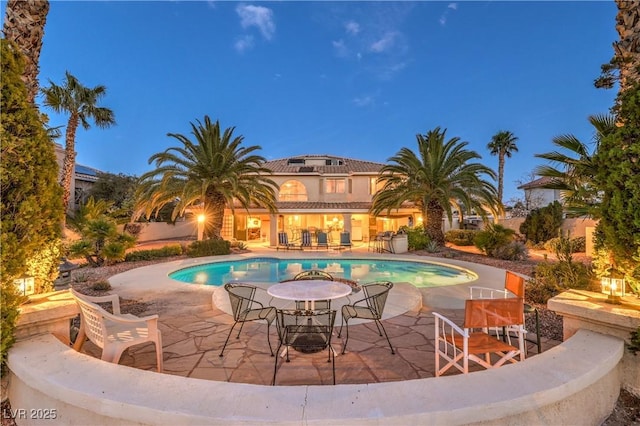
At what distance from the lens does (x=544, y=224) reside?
1877 centimetres

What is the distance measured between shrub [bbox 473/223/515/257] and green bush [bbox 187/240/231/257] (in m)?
13.8

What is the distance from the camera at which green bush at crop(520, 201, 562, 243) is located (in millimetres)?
18562

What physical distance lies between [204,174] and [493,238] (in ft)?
50.9

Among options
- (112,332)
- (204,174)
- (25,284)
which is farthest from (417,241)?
(25,284)

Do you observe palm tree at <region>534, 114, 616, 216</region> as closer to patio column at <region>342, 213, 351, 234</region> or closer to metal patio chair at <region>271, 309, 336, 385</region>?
A: metal patio chair at <region>271, 309, 336, 385</region>

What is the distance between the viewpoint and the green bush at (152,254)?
14057 mm

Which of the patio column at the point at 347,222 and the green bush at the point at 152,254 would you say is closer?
the green bush at the point at 152,254

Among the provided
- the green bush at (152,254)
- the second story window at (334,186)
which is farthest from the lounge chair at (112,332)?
the second story window at (334,186)

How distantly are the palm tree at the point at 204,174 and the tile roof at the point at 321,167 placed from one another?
8.35m

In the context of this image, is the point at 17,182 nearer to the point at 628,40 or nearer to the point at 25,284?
the point at 25,284

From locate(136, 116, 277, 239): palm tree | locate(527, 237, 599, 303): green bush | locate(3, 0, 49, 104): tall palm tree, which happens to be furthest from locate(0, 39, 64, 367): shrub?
locate(136, 116, 277, 239): palm tree

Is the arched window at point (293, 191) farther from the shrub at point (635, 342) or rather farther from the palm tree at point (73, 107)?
the shrub at point (635, 342)

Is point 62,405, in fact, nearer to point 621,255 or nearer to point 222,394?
point 222,394

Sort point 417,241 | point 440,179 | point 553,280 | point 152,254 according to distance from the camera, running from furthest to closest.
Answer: point 417,241 → point 440,179 → point 152,254 → point 553,280
